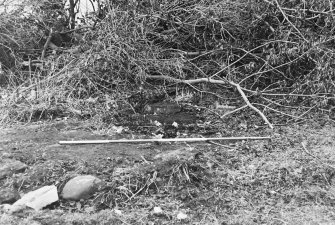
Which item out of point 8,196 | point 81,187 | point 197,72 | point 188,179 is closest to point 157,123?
point 197,72

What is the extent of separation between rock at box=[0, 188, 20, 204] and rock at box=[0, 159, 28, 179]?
0.25 meters

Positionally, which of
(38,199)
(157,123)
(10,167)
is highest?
(157,123)

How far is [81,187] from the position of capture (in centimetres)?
294

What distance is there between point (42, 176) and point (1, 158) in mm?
554

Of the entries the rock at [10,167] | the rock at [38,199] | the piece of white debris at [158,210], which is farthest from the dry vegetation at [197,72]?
the piece of white debris at [158,210]

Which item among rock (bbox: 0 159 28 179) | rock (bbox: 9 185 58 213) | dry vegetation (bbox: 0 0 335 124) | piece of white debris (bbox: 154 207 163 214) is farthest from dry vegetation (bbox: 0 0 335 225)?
piece of white debris (bbox: 154 207 163 214)

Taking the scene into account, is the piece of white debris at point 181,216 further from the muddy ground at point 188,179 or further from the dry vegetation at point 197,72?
the dry vegetation at point 197,72

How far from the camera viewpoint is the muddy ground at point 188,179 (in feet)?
9.03

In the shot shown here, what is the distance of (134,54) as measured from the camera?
4.84 m

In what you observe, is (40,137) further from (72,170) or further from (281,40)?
(281,40)

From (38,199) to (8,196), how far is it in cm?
25

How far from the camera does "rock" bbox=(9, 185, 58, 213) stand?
9.09 ft

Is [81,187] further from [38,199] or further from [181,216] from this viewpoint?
[181,216]

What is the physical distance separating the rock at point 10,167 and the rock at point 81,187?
19.7 inches
